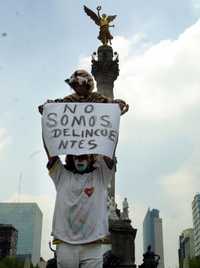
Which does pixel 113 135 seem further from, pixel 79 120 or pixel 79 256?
pixel 79 256

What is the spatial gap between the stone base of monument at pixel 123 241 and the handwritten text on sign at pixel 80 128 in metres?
18.3

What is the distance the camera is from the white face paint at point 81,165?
640 centimetres

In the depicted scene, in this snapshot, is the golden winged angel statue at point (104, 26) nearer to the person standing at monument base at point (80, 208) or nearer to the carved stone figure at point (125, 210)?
the carved stone figure at point (125, 210)

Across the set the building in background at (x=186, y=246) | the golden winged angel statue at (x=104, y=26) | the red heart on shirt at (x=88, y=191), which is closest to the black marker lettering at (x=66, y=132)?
the red heart on shirt at (x=88, y=191)

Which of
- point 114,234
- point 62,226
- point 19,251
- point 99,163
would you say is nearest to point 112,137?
point 99,163

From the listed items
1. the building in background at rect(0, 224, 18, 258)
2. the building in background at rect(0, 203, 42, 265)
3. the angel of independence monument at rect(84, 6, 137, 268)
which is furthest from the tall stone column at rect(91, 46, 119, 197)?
the building in background at rect(0, 203, 42, 265)

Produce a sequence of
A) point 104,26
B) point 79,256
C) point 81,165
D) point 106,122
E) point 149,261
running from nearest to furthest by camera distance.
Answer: point 79,256, point 81,165, point 106,122, point 149,261, point 104,26

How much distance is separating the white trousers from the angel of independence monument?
18812 mm

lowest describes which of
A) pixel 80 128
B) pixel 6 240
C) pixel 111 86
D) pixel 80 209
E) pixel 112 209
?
pixel 80 209

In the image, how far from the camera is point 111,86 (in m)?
36.1

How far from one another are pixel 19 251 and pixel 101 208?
150559 mm

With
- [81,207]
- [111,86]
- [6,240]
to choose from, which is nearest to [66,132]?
[81,207]

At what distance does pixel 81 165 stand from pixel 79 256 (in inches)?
46.8

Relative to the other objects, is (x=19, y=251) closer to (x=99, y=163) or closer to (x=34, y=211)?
(x=34, y=211)
